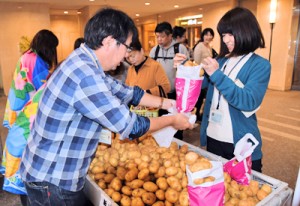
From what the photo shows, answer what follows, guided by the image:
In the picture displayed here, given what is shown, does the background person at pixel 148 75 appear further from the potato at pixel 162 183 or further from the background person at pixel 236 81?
the potato at pixel 162 183

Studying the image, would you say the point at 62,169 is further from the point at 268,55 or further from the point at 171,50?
the point at 268,55

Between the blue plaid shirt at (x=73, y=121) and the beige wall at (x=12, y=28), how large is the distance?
26.8ft

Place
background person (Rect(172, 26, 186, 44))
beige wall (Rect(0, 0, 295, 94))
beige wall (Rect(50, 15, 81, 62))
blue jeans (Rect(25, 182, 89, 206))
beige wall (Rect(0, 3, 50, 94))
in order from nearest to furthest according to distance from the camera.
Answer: blue jeans (Rect(25, 182, 89, 206)), background person (Rect(172, 26, 186, 44)), beige wall (Rect(0, 0, 295, 94)), beige wall (Rect(0, 3, 50, 94)), beige wall (Rect(50, 15, 81, 62))

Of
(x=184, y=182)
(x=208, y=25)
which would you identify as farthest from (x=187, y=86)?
(x=208, y=25)

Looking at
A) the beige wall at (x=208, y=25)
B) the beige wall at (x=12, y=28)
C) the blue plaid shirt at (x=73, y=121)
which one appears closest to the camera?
the blue plaid shirt at (x=73, y=121)

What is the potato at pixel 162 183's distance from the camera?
127 cm

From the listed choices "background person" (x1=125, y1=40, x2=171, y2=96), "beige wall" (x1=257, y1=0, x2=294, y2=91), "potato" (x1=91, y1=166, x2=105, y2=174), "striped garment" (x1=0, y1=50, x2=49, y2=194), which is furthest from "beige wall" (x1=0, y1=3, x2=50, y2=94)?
"potato" (x1=91, y1=166, x2=105, y2=174)

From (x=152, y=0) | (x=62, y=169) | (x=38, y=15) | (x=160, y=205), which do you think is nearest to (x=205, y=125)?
(x=160, y=205)

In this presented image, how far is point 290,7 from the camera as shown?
6.74 m

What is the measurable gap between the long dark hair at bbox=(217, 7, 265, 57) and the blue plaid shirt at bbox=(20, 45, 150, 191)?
71 cm

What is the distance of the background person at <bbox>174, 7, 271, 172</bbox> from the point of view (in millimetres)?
1277

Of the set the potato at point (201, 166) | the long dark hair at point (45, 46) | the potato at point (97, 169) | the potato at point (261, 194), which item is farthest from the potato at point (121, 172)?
the long dark hair at point (45, 46)

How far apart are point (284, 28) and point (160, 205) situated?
7371 mm

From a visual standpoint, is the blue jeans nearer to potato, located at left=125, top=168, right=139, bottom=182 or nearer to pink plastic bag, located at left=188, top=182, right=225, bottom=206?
potato, located at left=125, top=168, right=139, bottom=182
